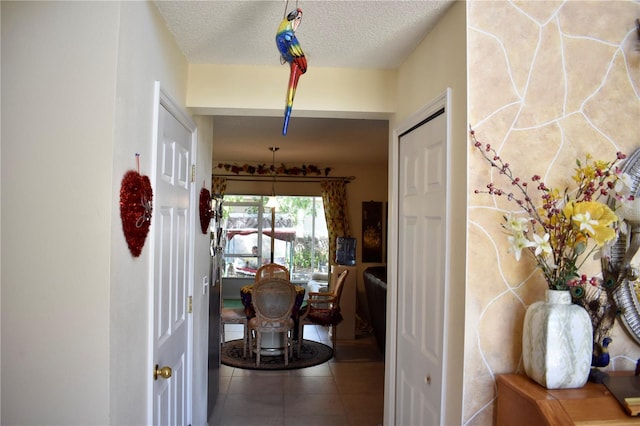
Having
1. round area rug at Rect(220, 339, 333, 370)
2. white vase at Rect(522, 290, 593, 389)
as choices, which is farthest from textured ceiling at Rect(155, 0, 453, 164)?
round area rug at Rect(220, 339, 333, 370)

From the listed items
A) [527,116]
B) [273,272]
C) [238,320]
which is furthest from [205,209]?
[238,320]

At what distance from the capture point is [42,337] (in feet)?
4.45

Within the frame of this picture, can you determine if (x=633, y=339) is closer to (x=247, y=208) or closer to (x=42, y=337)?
(x=42, y=337)

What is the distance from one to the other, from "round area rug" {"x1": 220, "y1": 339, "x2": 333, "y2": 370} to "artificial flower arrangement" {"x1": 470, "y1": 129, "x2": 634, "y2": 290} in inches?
149

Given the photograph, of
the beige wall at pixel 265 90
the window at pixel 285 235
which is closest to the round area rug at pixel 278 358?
the window at pixel 285 235

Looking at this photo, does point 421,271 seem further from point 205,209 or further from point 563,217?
point 205,209

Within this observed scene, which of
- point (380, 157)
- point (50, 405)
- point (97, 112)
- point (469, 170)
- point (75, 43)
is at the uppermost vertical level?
point (380, 157)

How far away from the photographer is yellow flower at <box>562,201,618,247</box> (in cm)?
144

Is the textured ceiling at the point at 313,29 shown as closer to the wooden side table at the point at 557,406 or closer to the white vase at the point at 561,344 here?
the white vase at the point at 561,344

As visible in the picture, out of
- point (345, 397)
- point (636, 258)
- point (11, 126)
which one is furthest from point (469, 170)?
point (345, 397)

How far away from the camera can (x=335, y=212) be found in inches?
289

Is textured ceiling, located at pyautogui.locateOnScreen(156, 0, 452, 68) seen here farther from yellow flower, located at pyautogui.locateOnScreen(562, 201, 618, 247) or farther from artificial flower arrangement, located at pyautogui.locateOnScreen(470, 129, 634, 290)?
yellow flower, located at pyautogui.locateOnScreen(562, 201, 618, 247)

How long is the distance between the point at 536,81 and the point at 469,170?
44 centimetres

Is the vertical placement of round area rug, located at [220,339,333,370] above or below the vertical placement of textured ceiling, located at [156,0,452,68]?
below
